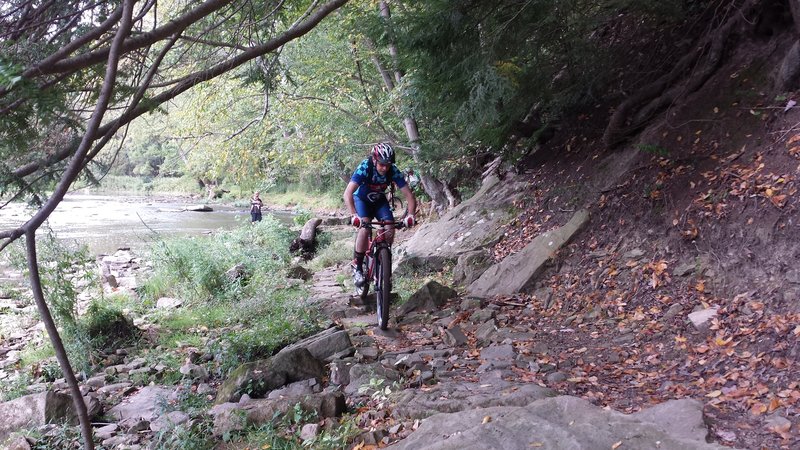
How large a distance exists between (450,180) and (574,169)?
20.6ft

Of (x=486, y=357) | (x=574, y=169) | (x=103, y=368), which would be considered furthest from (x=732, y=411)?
(x=103, y=368)

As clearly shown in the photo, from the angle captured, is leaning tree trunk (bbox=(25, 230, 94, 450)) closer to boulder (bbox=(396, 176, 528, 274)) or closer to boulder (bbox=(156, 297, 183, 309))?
boulder (bbox=(396, 176, 528, 274))

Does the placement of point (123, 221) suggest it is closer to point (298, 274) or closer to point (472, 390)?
point (298, 274)

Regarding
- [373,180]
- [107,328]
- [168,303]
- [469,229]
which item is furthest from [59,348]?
[168,303]

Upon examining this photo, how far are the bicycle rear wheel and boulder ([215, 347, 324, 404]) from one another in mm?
1219

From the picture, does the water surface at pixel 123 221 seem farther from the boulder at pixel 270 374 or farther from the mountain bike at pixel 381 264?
the boulder at pixel 270 374

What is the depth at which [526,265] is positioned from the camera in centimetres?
711

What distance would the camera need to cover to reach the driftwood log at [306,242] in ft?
51.4

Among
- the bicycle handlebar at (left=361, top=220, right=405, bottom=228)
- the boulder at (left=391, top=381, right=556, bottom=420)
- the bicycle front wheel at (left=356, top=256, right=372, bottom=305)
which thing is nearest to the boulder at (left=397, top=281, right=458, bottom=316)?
the bicycle front wheel at (left=356, top=256, right=372, bottom=305)

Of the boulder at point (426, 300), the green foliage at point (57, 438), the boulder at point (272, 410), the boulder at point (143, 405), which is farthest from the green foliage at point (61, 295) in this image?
the boulder at point (426, 300)

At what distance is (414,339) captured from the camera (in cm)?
595

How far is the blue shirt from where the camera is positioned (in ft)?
21.2

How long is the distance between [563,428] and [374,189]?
3951 millimetres

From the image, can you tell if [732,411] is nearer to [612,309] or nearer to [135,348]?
[612,309]
